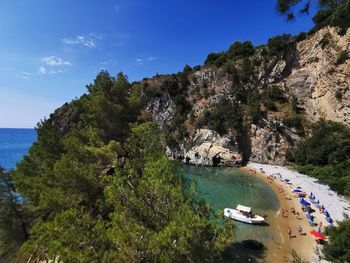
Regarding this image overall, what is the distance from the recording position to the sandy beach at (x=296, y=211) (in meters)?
18.3

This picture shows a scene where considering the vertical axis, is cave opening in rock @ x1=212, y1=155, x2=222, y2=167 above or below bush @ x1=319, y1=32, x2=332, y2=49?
below

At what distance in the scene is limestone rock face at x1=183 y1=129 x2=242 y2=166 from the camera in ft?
165

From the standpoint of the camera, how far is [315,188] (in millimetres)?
32344

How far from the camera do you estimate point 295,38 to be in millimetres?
56875

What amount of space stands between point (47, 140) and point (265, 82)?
52268 mm

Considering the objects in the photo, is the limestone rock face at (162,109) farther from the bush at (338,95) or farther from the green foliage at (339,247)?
the green foliage at (339,247)

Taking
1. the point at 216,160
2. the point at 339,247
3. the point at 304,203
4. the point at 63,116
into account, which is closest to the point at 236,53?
the point at 216,160

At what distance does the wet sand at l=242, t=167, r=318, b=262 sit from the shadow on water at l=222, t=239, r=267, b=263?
56 centimetres

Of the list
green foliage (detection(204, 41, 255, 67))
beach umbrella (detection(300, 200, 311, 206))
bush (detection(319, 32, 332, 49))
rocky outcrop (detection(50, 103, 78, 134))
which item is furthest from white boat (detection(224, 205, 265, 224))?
rocky outcrop (detection(50, 103, 78, 134))

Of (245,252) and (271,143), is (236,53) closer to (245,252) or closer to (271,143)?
(271,143)

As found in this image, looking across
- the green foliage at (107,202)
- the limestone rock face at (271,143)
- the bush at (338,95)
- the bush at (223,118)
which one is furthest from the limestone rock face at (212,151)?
the green foliage at (107,202)

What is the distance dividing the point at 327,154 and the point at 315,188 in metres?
8.82

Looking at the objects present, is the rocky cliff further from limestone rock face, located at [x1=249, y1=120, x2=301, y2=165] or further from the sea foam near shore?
the sea foam near shore

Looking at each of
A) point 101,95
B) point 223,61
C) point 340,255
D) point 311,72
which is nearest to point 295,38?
point 311,72
